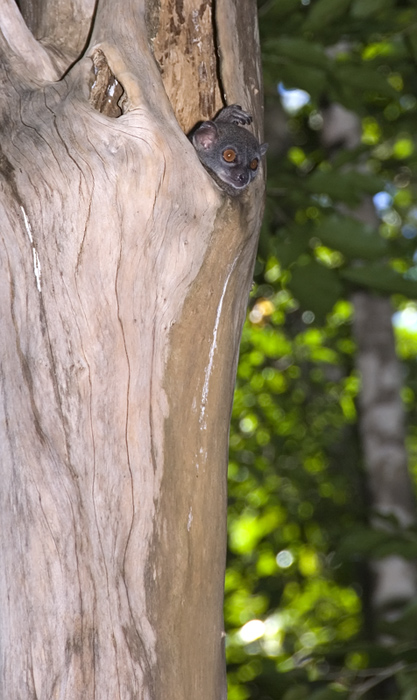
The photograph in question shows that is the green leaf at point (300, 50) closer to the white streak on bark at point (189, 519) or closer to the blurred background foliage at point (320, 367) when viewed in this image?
the blurred background foliage at point (320, 367)

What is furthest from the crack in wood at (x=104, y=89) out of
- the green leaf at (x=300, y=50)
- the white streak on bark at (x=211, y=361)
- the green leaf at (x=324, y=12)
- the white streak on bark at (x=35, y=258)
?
the green leaf at (x=324, y=12)

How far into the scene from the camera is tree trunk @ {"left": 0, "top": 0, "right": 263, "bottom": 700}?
1055mm

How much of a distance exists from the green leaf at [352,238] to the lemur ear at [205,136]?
1.03m

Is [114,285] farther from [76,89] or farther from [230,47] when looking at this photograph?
[230,47]

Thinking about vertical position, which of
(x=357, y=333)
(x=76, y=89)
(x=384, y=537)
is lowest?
(x=384, y=537)

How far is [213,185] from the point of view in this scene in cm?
118

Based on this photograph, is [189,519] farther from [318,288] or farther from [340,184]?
[340,184]

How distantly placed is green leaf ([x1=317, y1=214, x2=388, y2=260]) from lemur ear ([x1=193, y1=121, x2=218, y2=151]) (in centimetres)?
103

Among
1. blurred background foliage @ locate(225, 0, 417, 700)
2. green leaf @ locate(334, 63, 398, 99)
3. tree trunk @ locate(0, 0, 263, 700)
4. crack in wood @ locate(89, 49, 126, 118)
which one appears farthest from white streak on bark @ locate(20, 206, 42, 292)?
green leaf @ locate(334, 63, 398, 99)

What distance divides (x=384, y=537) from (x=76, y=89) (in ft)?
5.53

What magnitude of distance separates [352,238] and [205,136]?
3.45 feet

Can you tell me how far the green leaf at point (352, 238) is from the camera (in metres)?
2.16

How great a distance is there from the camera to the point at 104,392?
109cm

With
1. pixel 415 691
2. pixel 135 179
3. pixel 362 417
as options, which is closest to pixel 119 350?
pixel 135 179
